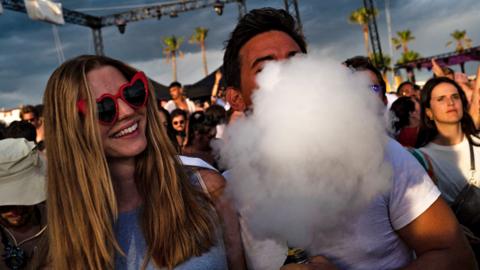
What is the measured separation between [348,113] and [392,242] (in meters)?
0.58

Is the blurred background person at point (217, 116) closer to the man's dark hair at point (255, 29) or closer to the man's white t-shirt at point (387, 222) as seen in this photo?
the man's dark hair at point (255, 29)

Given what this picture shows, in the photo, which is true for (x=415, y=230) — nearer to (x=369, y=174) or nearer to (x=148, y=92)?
(x=369, y=174)

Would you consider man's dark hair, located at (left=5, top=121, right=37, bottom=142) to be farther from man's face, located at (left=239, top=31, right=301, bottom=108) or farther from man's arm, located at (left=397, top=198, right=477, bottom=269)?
man's arm, located at (left=397, top=198, right=477, bottom=269)

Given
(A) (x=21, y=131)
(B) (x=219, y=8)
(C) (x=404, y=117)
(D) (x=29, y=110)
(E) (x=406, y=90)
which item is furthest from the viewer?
(B) (x=219, y=8)

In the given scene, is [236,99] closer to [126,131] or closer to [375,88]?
[126,131]

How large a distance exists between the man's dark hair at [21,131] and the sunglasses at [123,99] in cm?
331

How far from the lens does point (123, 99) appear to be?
1990mm

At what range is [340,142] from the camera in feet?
4.67

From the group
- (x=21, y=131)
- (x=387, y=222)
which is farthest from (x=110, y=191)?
(x=21, y=131)

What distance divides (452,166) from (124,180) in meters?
2.67

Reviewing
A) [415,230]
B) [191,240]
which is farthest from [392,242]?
[191,240]

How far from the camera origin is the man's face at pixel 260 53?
5.96ft

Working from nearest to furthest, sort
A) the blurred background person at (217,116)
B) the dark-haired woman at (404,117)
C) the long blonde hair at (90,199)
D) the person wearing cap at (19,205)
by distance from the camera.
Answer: the long blonde hair at (90,199)
the person wearing cap at (19,205)
the dark-haired woman at (404,117)
the blurred background person at (217,116)

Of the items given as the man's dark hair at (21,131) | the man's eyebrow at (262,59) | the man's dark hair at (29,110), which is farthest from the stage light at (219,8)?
the man's eyebrow at (262,59)
